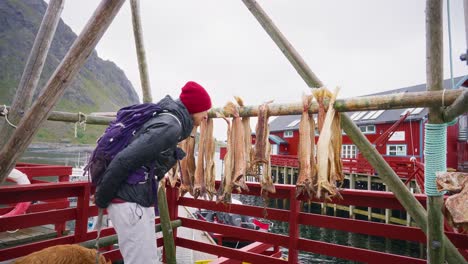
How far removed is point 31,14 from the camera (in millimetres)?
159375

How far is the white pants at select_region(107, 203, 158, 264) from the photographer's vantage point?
224 cm

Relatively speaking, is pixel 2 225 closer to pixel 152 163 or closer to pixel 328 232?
pixel 152 163

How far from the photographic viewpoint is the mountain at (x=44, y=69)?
129 m

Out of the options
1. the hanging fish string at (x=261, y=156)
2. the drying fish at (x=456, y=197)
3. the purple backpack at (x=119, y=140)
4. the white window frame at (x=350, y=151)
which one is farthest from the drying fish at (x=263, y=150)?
the white window frame at (x=350, y=151)

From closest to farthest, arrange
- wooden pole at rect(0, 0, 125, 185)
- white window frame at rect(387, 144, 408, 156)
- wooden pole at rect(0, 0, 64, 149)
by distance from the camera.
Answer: wooden pole at rect(0, 0, 125, 185), wooden pole at rect(0, 0, 64, 149), white window frame at rect(387, 144, 408, 156)

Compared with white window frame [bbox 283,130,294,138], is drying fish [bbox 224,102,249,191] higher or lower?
lower

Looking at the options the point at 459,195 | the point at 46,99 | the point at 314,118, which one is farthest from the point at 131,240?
the point at 459,195

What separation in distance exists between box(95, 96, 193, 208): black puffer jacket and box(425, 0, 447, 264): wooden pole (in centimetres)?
192

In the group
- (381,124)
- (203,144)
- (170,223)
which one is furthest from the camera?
(381,124)

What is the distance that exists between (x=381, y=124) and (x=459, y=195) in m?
25.2

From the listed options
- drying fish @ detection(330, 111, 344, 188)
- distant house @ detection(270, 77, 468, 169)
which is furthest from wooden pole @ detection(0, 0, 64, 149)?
distant house @ detection(270, 77, 468, 169)

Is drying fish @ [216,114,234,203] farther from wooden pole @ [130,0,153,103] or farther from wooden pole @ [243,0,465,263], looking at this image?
wooden pole @ [130,0,153,103]

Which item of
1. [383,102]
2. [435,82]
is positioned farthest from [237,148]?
[435,82]

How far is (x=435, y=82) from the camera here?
220 centimetres
